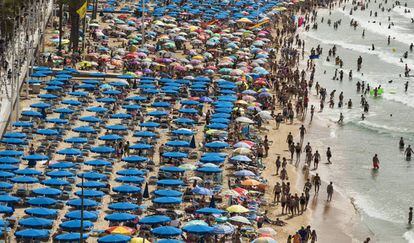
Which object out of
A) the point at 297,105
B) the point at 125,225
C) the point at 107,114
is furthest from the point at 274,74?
the point at 125,225

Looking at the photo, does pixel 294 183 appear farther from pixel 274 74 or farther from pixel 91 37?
pixel 91 37

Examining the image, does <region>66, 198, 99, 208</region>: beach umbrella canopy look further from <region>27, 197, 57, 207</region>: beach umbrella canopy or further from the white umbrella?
the white umbrella

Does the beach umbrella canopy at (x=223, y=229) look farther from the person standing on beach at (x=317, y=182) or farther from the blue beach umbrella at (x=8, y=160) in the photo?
the person standing on beach at (x=317, y=182)

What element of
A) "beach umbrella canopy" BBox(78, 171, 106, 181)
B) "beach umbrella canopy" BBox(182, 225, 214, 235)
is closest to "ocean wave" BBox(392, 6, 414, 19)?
"beach umbrella canopy" BBox(78, 171, 106, 181)

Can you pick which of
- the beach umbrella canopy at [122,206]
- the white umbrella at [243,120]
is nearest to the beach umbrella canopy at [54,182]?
the beach umbrella canopy at [122,206]

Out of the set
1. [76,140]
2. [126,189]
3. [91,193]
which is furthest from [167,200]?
[76,140]
